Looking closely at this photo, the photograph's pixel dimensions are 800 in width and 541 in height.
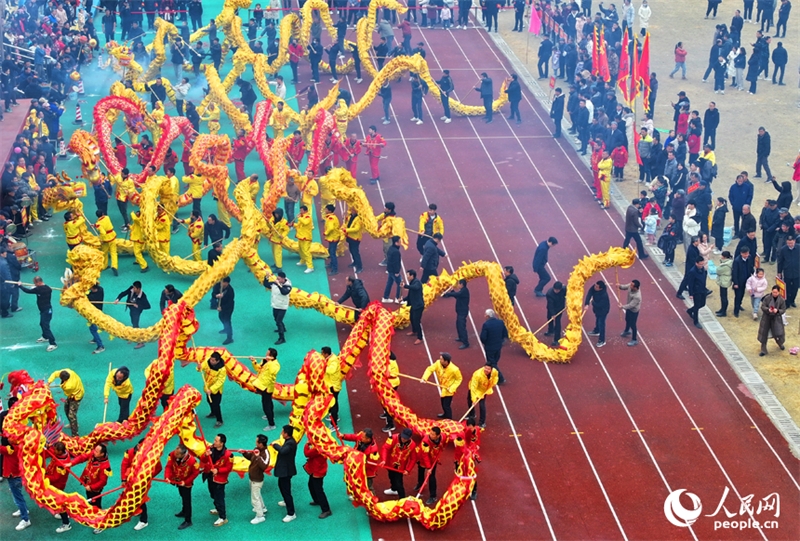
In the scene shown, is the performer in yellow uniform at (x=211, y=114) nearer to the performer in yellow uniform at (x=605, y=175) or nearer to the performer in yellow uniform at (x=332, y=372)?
the performer in yellow uniform at (x=605, y=175)

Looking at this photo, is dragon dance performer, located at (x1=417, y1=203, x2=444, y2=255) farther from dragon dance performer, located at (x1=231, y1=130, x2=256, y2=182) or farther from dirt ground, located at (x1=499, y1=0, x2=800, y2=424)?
dragon dance performer, located at (x1=231, y1=130, x2=256, y2=182)

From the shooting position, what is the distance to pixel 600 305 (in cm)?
2436

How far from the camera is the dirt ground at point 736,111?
24.3 meters

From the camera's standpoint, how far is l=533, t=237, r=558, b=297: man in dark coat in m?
25.9

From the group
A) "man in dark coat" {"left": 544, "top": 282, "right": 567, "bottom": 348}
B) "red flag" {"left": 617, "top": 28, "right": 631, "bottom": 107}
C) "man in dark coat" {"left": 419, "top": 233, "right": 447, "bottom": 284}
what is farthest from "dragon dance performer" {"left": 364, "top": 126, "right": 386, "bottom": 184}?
"man in dark coat" {"left": 544, "top": 282, "right": 567, "bottom": 348}

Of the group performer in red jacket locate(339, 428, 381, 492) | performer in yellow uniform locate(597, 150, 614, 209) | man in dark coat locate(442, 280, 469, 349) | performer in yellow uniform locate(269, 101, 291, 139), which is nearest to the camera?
performer in red jacket locate(339, 428, 381, 492)

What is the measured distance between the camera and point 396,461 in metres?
19.1

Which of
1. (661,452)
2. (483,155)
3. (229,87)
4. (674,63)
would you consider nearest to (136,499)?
(661,452)

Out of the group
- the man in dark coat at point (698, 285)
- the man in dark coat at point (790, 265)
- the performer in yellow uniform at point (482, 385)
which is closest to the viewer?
the performer in yellow uniform at point (482, 385)

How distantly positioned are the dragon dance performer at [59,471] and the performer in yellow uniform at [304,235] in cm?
960

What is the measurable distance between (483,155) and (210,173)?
9.95 metres

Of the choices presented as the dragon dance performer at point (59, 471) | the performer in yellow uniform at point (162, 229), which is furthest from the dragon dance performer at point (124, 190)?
Answer: the dragon dance performer at point (59, 471)

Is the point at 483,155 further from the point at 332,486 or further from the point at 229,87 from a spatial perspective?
the point at 332,486

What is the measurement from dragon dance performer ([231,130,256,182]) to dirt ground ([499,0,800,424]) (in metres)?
9.87
